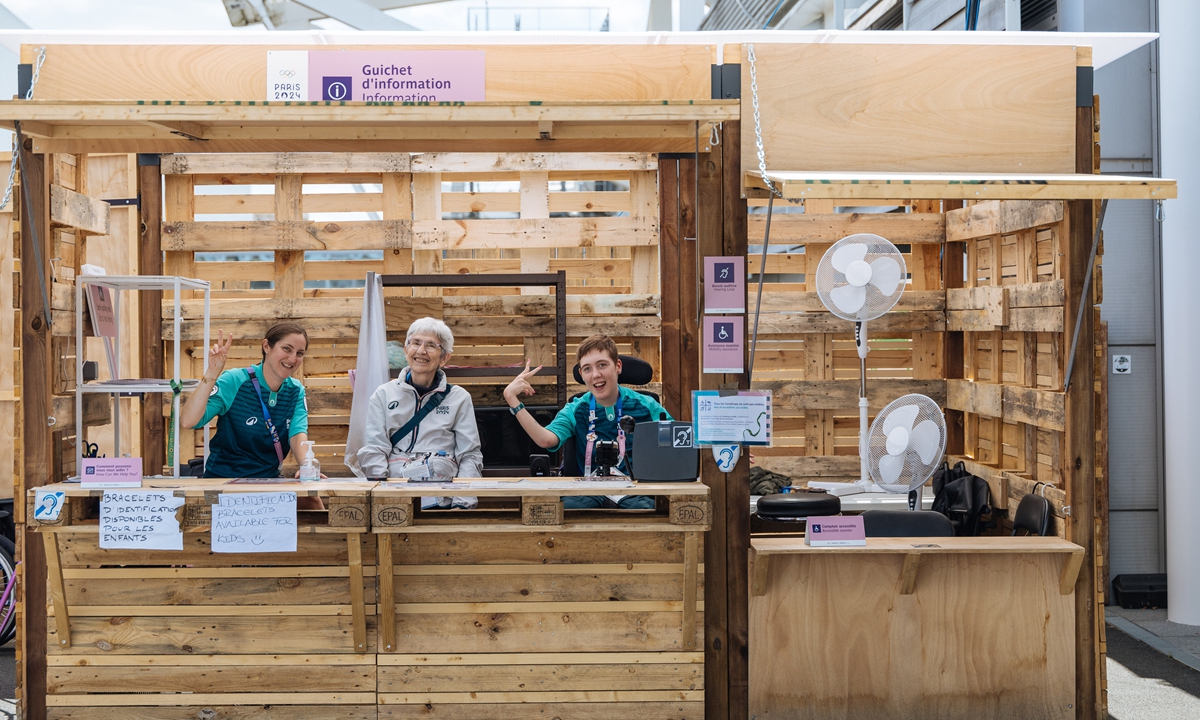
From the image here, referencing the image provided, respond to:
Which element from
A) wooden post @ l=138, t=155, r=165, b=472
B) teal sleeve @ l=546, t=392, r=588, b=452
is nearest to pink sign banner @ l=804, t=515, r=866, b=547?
teal sleeve @ l=546, t=392, r=588, b=452

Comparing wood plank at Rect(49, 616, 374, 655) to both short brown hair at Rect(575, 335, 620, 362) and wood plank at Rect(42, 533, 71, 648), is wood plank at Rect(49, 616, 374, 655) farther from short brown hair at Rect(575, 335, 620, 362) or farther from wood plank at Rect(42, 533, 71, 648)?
short brown hair at Rect(575, 335, 620, 362)

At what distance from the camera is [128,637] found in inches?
169

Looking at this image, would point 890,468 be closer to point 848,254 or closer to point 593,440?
point 848,254

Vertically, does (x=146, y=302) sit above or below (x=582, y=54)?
below

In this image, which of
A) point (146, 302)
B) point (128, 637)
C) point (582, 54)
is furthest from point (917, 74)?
point (146, 302)

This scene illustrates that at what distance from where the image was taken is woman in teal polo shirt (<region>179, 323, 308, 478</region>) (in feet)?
16.2

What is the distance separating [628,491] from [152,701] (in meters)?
2.32

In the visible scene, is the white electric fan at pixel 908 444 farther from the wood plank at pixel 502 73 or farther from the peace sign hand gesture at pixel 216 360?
the peace sign hand gesture at pixel 216 360

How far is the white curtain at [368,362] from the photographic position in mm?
6012

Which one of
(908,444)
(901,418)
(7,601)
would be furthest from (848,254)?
(7,601)

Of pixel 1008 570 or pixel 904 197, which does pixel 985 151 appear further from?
pixel 1008 570

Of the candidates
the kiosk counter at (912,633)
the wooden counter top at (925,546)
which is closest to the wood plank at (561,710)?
the kiosk counter at (912,633)

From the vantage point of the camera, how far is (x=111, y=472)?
13.9 ft

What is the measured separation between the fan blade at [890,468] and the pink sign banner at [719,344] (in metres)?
0.94
